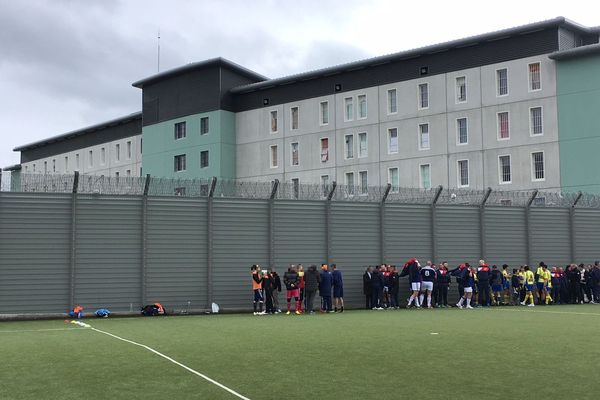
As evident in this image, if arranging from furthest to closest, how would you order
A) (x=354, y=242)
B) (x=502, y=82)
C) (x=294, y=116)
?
(x=294, y=116), (x=502, y=82), (x=354, y=242)

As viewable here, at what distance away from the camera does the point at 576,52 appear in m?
43.2

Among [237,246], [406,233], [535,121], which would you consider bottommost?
[237,246]

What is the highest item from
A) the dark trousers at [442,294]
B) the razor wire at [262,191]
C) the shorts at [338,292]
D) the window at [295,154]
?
the window at [295,154]

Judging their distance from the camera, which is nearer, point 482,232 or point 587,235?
point 482,232

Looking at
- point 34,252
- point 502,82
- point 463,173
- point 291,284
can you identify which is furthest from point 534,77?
point 34,252

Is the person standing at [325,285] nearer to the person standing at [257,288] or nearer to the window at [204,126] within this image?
the person standing at [257,288]

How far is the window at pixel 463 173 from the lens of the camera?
49.0 meters

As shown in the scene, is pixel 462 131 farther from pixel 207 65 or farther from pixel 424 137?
pixel 207 65

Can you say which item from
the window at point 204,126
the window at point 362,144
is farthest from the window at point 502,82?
the window at point 204,126

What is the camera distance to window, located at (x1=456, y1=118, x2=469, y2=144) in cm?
4909

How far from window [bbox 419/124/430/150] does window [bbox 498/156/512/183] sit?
18.8 ft

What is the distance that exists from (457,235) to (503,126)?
22.5 meters

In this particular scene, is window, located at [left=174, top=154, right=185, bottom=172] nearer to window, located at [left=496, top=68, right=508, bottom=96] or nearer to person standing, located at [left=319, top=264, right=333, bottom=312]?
window, located at [left=496, top=68, right=508, bottom=96]

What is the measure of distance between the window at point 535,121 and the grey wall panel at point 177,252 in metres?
29.5
